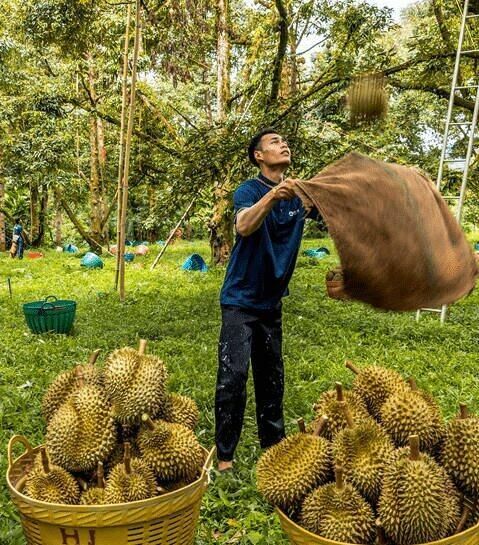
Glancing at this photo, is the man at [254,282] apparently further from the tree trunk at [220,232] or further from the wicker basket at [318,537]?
the tree trunk at [220,232]

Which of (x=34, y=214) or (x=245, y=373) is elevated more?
(x=245, y=373)

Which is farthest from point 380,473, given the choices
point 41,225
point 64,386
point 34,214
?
point 41,225

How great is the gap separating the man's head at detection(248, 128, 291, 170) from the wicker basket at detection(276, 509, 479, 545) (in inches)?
69.2

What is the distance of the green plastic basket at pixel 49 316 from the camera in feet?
19.6

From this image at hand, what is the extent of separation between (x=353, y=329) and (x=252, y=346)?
3548 mm

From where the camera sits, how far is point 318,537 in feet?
5.16

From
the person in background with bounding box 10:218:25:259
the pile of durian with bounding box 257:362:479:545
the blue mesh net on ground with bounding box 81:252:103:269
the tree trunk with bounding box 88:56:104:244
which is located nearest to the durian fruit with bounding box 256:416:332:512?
the pile of durian with bounding box 257:362:479:545

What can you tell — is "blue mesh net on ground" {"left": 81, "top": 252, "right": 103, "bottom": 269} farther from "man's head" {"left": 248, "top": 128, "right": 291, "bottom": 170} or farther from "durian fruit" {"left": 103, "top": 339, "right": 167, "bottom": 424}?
"durian fruit" {"left": 103, "top": 339, "right": 167, "bottom": 424}

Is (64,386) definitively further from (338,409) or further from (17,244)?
(17,244)

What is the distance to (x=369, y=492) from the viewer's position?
5.55ft

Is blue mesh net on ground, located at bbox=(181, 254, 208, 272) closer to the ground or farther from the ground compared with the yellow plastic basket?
closer to the ground

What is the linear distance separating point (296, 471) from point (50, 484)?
2.62 ft

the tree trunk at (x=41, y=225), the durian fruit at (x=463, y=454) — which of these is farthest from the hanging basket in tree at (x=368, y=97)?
the tree trunk at (x=41, y=225)

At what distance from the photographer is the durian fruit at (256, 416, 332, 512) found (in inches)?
68.2
